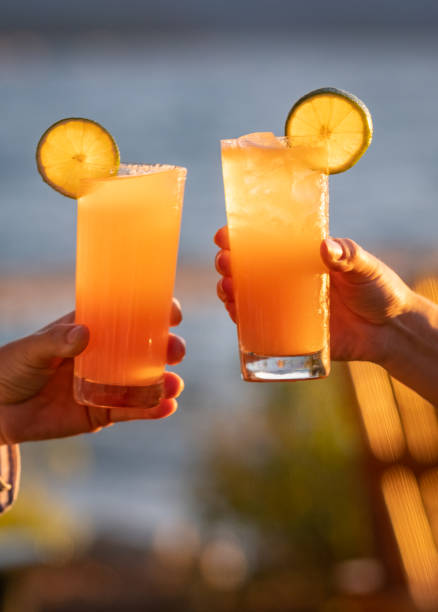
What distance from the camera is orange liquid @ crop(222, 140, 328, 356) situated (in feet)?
5.72

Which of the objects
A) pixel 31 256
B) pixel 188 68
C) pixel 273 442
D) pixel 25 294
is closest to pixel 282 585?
pixel 273 442

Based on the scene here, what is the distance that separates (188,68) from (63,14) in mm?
9448

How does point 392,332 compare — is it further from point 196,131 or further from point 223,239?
point 196,131

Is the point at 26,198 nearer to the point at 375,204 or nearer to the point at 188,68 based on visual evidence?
the point at 188,68

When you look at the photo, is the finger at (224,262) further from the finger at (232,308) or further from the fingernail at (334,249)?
the fingernail at (334,249)

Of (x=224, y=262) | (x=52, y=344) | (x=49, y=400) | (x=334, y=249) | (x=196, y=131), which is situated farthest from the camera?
(x=196, y=131)

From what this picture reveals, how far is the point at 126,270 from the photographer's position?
1.78 meters

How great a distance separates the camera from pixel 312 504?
459 cm

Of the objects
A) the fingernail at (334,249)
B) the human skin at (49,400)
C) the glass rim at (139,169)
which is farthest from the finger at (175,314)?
the fingernail at (334,249)

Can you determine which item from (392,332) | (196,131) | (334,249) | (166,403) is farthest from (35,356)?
(196,131)

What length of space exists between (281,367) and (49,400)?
2.51ft

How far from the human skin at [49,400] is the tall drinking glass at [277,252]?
0.38 meters

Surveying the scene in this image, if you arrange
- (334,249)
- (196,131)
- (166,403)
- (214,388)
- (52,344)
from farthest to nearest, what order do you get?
(196,131) < (214,388) < (166,403) < (52,344) < (334,249)

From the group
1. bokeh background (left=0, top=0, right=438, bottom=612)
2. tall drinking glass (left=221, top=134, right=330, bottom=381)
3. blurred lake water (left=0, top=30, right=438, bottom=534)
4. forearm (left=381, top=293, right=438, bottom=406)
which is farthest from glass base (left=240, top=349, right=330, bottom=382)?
blurred lake water (left=0, top=30, right=438, bottom=534)
